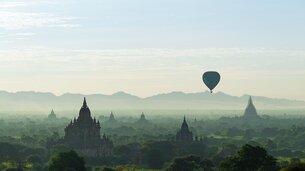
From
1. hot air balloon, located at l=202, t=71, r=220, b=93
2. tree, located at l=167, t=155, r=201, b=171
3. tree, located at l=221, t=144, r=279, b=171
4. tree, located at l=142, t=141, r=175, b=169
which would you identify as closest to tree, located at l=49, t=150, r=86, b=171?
tree, located at l=167, t=155, r=201, b=171

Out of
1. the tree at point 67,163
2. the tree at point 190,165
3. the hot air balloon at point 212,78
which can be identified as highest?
the hot air balloon at point 212,78

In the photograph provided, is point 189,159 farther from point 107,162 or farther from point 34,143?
point 34,143

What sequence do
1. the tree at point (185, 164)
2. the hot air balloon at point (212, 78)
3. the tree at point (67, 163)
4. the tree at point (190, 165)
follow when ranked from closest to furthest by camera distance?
the tree at point (67, 163)
the tree at point (190, 165)
the tree at point (185, 164)
the hot air balloon at point (212, 78)

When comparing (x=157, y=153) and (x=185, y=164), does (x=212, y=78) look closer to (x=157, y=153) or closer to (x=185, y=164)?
(x=157, y=153)

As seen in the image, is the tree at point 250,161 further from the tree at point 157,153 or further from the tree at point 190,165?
the tree at point 157,153

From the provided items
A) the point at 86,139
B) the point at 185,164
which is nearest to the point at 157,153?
the point at 86,139

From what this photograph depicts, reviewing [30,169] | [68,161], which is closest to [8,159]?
[30,169]

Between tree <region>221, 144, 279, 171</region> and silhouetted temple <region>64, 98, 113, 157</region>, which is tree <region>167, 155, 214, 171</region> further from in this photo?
silhouetted temple <region>64, 98, 113, 157</region>

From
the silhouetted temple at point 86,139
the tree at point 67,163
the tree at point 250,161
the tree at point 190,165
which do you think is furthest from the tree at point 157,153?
the tree at point 250,161
